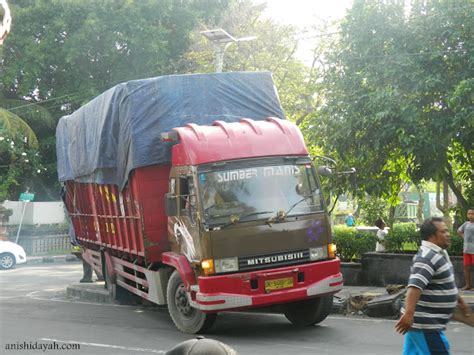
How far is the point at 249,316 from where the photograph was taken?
484 inches

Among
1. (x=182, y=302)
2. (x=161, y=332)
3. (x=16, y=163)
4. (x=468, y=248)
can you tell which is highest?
(x=16, y=163)

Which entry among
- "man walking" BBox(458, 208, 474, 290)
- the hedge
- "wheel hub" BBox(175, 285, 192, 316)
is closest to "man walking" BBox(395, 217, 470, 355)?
"wheel hub" BBox(175, 285, 192, 316)

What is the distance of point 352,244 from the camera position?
1625 centimetres

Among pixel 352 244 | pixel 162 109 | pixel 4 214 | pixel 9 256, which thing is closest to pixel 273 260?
pixel 162 109

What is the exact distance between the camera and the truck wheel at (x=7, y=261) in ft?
84.4

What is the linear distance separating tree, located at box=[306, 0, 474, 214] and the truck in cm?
306

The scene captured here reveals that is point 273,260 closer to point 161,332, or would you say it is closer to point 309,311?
point 309,311

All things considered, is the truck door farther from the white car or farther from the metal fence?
the metal fence

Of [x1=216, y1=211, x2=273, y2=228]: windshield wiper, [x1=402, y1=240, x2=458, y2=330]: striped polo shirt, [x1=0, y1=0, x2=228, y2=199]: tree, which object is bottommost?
[x1=402, y1=240, x2=458, y2=330]: striped polo shirt

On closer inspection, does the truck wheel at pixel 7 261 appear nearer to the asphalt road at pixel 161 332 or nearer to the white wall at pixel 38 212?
the white wall at pixel 38 212

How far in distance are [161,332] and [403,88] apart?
22.3 feet

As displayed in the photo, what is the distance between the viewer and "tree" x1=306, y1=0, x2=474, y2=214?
44.5 ft

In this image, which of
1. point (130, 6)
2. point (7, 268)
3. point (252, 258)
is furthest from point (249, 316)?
point (130, 6)

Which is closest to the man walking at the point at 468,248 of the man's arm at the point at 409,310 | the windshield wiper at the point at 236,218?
the windshield wiper at the point at 236,218
